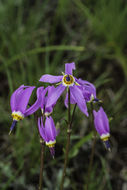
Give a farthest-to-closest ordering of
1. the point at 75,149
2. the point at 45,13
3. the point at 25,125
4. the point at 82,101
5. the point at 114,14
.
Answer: the point at 45,13, the point at 114,14, the point at 25,125, the point at 75,149, the point at 82,101

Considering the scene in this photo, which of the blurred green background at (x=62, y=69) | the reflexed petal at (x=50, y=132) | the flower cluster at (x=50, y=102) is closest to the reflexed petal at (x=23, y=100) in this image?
the flower cluster at (x=50, y=102)

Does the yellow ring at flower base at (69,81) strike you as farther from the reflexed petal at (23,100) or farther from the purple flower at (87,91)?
the reflexed petal at (23,100)

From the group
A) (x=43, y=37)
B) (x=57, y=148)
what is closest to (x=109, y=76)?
(x=43, y=37)

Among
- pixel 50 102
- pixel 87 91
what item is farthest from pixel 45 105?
pixel 87 91

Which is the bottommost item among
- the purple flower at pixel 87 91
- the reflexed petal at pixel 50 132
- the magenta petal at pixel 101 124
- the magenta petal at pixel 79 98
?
the reflexed petal at pixel 50 132

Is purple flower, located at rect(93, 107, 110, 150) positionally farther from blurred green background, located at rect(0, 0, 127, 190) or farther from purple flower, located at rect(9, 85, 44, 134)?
blurred green background, located at rect(0, 0, 127, 190)

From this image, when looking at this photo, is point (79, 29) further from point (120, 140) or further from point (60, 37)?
point (120, 140)
